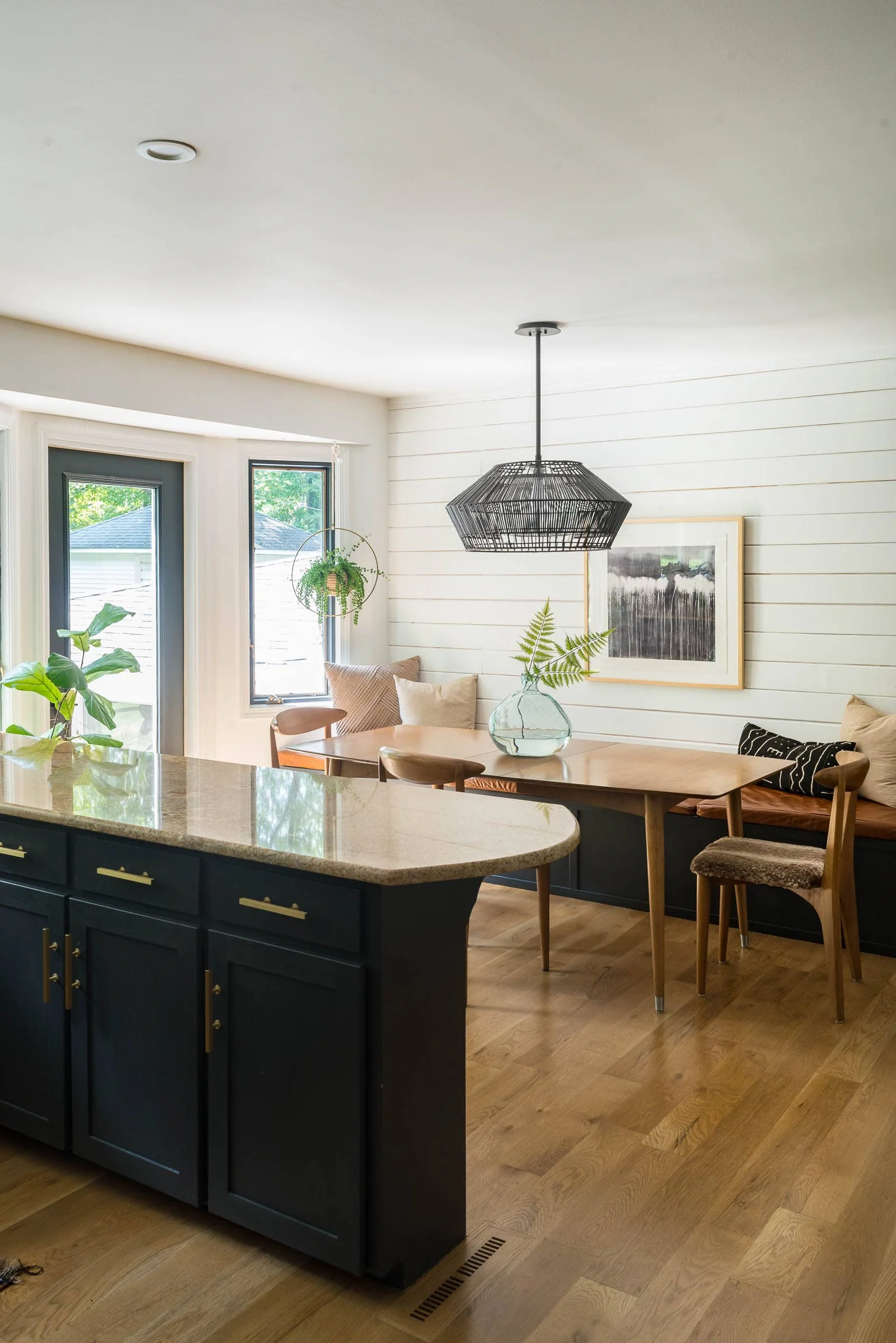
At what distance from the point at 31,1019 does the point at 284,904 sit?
90 cm

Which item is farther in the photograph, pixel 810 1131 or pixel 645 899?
pixel 645 899

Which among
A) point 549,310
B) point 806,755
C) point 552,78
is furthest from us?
point 806,755

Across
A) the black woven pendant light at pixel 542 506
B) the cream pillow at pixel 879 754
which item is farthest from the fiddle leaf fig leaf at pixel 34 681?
the cream pillow at pixel 879 754

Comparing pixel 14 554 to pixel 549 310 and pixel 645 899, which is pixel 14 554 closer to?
pixel 549 310

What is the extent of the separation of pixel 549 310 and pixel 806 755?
220 centimetres

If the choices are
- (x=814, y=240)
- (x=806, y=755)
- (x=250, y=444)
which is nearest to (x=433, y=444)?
(x=250, y=444)

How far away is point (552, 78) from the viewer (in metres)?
2.21

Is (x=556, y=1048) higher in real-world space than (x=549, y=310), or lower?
lower

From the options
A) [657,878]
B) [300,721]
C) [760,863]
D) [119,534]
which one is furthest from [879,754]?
[119,534]

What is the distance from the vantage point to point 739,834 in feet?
13.8

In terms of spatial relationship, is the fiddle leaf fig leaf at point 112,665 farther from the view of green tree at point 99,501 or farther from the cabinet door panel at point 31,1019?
the cabinet door panel at point 31,1019

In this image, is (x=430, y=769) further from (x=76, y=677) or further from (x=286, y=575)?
(x=286, y=575)

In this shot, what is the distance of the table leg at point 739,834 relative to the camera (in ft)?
13.7

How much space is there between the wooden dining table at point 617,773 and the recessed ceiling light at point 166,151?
7.14ft
